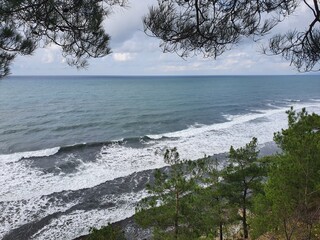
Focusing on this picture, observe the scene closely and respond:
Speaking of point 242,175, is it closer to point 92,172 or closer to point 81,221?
point 81,221

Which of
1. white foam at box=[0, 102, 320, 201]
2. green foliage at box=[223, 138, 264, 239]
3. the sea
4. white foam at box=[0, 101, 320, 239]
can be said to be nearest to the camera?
green foliage at box=[223, 138, 264, 239]

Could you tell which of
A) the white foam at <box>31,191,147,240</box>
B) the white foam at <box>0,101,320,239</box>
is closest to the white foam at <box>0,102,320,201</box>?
the white foam at <box>0,101,320,239</box>

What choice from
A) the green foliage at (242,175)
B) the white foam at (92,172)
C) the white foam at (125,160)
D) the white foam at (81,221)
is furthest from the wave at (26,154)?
the green foliage at (242,175)

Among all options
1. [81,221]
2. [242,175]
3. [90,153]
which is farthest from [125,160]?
[242,175]

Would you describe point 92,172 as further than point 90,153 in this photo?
No

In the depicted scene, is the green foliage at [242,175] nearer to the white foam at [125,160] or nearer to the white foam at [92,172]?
the white foam at [92,172]

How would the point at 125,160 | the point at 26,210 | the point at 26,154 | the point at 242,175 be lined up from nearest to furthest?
1. the point at 242,175
2. the point at 26,210
3. the point at 125,160
4. the point at 26,154

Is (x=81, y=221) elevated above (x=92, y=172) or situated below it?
below

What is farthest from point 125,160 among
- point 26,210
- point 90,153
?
point 26,210

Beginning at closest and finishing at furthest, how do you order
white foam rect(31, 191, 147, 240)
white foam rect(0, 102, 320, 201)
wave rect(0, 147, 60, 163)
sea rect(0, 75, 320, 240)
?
white foam rect(31, 191, 147, 240) → sea rect(0, 75, 320, 240) → white foam rect(0, 102, 320, 201) → wave rect(0, 147, 60, 163)

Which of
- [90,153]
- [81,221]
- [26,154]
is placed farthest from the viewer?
[90,153]

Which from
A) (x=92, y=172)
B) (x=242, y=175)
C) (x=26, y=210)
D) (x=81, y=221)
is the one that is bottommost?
(x=81, y=221)

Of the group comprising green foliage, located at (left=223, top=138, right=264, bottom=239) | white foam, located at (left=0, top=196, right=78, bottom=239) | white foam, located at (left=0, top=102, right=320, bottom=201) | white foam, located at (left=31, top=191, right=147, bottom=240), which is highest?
green foliage, located at (left=223, top=138, right=264, bottom=239)

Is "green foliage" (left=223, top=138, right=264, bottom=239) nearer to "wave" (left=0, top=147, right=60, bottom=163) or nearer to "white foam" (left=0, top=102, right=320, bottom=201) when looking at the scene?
"white foam" (left=0, top=102, right=320, bottom=201)
